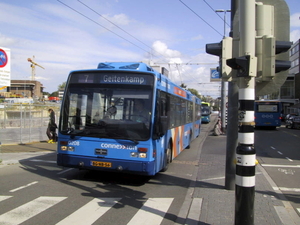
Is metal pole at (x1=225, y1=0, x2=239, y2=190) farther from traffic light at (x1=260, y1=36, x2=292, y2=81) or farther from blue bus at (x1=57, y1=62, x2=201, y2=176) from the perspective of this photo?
traffic light at (x1=260, y1=36, x2=292, y2=81)

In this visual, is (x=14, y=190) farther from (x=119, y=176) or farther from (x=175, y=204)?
(x=175, y=204)

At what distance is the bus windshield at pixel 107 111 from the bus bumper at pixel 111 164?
581 mm

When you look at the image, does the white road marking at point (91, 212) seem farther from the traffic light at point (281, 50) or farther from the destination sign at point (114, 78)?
the traffic light at point (281, 50)

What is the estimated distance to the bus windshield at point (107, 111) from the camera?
7.10 metres

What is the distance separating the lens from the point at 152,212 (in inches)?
213

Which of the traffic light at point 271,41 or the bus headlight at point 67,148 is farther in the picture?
the bus headlight at point 67,148

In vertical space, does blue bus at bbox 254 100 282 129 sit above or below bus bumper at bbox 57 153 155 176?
above

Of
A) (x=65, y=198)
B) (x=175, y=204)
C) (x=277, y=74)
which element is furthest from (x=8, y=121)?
(x=277, y=74)

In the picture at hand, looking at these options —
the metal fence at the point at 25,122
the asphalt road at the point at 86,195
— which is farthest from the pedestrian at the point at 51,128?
the asphalt road at the point at 86,195

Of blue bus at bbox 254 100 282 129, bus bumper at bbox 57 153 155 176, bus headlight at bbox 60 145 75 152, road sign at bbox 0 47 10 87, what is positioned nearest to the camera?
bus bumper at bbox 57 153 155 176

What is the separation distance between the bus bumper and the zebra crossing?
844 mm

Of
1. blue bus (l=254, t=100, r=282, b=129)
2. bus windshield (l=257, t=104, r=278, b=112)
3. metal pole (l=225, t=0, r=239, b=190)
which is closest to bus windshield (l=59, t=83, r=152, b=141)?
metal pole (l=225, t=0, r=239, b=190)

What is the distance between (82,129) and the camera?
7418 mm

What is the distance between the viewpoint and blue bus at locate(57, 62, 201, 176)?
6.97 meters
